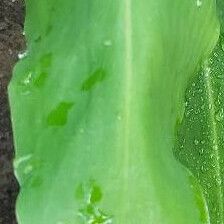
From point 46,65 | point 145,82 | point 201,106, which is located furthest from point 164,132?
point 201,106

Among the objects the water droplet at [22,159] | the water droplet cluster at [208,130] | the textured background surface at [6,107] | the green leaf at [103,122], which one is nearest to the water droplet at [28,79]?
the green leaf at [103,122]

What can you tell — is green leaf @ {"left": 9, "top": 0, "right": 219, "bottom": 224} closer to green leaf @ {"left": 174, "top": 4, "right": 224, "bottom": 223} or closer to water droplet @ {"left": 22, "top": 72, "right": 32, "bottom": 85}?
water droplet @ {"left": 22, "top": 72, "right": 32, "bottom": 85}

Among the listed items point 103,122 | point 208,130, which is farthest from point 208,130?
point 103,122

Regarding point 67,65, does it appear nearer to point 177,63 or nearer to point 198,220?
point 177,63

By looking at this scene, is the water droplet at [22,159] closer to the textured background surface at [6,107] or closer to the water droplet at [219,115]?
the water droplet at [219,115]

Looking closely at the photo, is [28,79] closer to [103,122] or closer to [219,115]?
[103,122]

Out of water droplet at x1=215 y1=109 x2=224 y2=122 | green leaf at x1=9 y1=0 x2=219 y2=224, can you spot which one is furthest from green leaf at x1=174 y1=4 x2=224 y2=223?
green leaf at x1=9 y1=0 x2=219 y2=224
